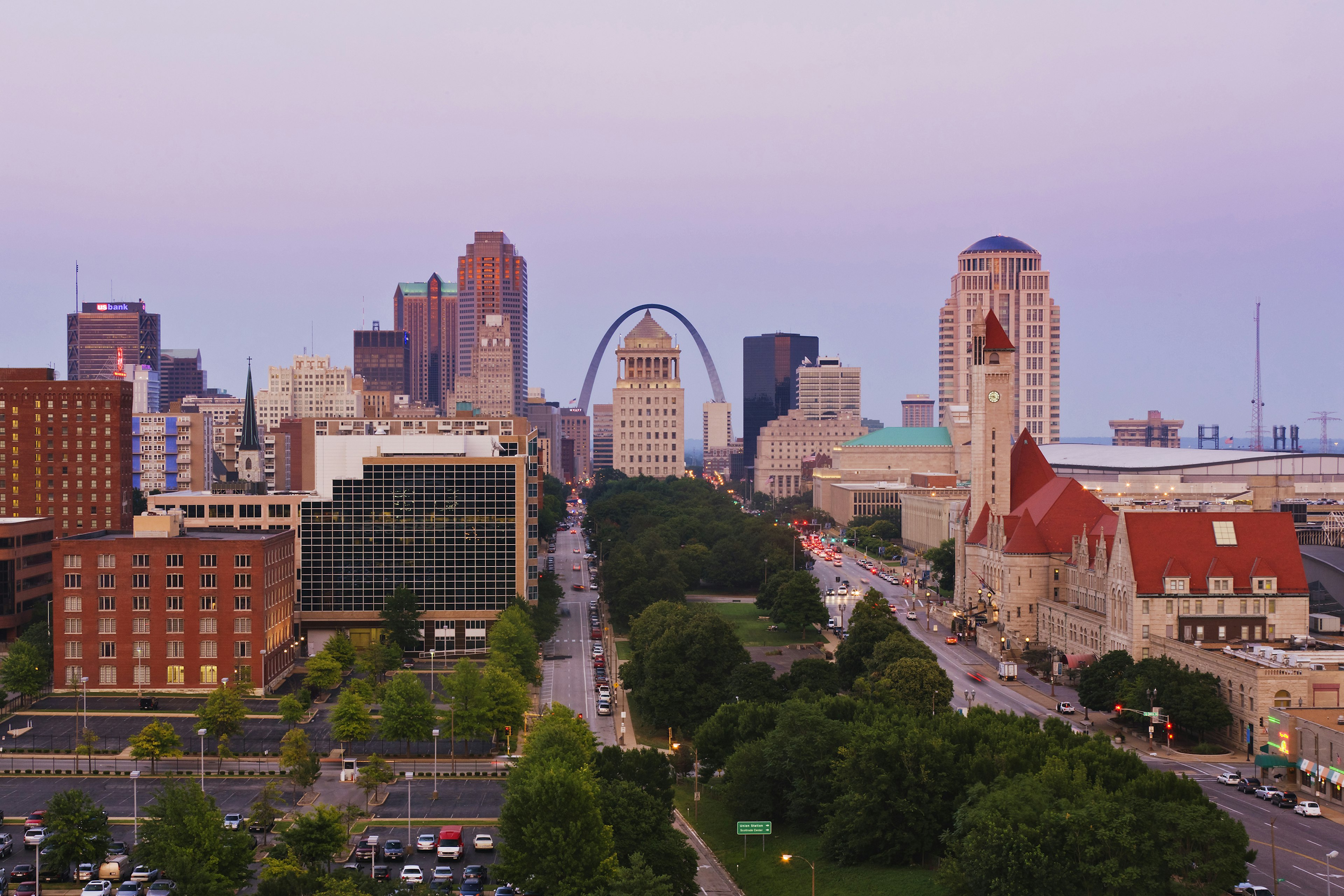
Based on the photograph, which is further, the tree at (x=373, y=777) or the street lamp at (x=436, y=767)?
the street lamp at (x=436, y=767)

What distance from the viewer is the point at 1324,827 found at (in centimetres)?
8144

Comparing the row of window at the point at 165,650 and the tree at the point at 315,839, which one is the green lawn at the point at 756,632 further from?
the tree at the point at 315,839

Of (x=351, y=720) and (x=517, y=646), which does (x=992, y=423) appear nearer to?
(x=517, y=646)

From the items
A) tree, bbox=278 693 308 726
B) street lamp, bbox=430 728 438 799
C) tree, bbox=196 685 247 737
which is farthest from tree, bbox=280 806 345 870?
tree, bbox=278 693 308 726

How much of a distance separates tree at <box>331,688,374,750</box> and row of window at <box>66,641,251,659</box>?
2652cm

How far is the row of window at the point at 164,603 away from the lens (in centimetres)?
12150

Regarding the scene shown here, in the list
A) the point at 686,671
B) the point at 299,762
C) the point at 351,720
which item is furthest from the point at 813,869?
the point at 351,720

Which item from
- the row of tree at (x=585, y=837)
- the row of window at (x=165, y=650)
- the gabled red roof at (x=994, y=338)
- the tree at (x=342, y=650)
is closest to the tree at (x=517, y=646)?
the tree at (x=342, y=650)

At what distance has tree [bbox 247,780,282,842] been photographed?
76.2 metres

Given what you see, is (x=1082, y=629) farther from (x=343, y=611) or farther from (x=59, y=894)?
(x=59, y=894)

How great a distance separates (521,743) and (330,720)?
1470 cm

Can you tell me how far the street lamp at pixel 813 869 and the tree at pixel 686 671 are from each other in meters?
26.0

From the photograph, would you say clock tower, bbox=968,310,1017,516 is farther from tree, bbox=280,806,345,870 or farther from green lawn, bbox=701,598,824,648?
tree, bbox=280,806,345,870

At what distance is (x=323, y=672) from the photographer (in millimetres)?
120125
